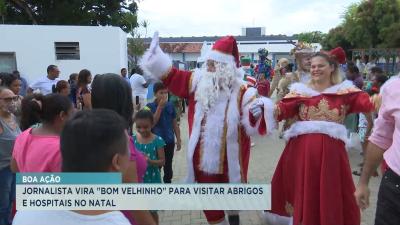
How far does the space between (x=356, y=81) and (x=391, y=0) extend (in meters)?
19.6

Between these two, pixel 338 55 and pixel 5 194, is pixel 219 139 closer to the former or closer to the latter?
pixel 338 55

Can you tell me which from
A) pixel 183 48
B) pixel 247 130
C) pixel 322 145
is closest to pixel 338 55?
pixel 322 145

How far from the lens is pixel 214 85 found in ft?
13.6

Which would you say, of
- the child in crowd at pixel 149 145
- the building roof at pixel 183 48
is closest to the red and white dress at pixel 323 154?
the child in crowd at pixel 149 145

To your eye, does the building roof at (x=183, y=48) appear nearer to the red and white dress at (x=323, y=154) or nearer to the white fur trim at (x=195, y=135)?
the white fur trim at (x=195, y=135)

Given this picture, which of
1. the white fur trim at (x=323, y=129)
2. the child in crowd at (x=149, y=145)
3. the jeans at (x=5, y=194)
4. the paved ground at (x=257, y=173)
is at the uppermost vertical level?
the white fur trim at (x=323, y=129)

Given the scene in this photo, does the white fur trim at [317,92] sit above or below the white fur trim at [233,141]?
above

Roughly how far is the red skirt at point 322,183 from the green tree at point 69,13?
21.6m

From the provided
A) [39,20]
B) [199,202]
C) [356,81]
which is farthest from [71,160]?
[39,20]

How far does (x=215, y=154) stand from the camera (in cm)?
411

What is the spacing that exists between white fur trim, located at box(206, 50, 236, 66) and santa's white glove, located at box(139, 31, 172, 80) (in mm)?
429

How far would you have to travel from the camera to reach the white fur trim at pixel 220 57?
4.32 meters

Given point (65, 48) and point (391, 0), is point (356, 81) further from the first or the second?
point (391, 0)

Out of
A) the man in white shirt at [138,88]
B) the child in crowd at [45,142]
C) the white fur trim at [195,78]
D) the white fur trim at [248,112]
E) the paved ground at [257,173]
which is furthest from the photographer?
the man in white shirt at [138,88]
